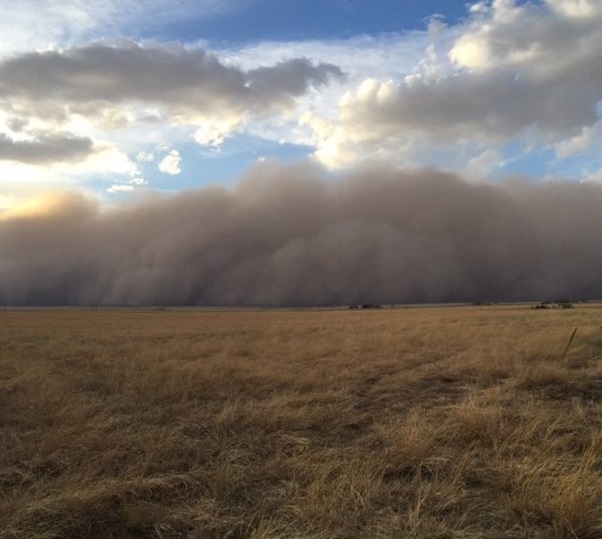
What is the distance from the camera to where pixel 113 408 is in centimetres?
1041

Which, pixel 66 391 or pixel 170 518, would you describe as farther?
pixel 66 391

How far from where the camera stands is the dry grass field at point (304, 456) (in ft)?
17.1

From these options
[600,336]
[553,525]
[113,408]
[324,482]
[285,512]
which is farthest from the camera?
[600,336]

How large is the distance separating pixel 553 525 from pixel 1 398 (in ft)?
35.1

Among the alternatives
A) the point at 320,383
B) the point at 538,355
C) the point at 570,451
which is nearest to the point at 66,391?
the point at 320,383

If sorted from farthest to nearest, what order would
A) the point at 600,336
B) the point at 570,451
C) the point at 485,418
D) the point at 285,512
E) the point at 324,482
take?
the point at 600,336, the point at 485,418, the point at 570,451, the point at 324,482, the point at 285,512

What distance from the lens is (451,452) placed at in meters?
7.22

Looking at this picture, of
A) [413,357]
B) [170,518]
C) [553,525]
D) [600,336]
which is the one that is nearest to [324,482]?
[170,518]

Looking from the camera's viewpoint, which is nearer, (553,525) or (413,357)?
(553,525)

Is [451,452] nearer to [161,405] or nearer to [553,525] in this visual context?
[553,525]

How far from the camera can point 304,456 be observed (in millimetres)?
7098

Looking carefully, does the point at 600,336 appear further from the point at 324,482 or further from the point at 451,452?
the point at 324,482

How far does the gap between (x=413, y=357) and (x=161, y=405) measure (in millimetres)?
10235

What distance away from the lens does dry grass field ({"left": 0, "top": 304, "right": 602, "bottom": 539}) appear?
5227 millimetres
